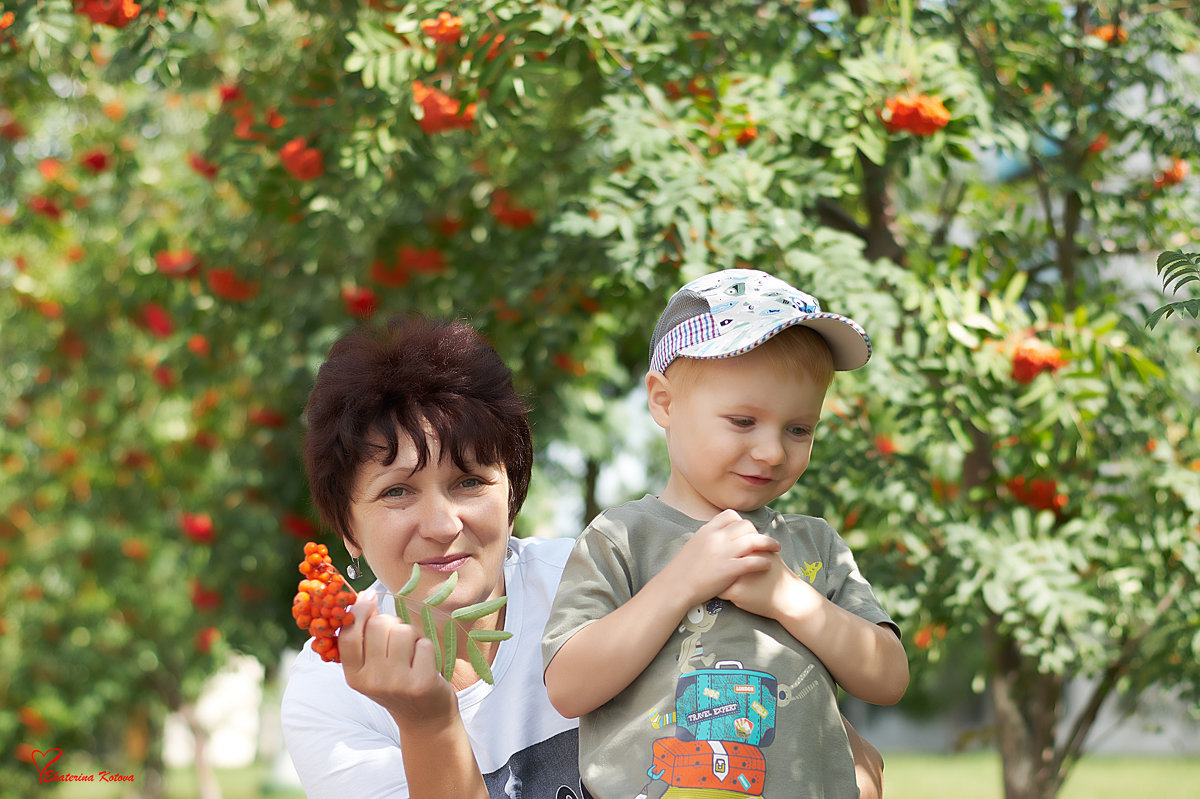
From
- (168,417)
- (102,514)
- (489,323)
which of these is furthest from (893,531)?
(102,514)

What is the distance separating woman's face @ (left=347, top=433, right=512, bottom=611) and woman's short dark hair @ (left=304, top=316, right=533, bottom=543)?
21 millimetres

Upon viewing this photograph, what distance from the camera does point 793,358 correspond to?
4.64ft

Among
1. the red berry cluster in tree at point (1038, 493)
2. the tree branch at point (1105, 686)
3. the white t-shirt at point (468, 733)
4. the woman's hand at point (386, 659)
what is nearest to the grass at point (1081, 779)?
the tree branch at point (1105, 686)

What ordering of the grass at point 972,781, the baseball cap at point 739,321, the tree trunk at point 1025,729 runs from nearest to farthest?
the baseball cap at point 739,321 < the tree trunk at point 1025,729 < the grass at point 972,781

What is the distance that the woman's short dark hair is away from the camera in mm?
1741

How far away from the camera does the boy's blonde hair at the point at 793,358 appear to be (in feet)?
4.60

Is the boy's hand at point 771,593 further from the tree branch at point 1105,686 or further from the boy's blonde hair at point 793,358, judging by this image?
the tree branch at point 1105,686

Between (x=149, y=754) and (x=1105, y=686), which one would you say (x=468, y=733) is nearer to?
(x=1105, y=686)

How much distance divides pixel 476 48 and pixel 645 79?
0.54m

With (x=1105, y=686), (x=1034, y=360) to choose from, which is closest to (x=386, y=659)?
(x=1034, y=360)

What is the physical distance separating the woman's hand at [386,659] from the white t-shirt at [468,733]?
16.1 inches

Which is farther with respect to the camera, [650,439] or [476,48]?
[650,439]

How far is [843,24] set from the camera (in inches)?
122

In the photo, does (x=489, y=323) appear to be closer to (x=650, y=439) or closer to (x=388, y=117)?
(x=388, y=117)
